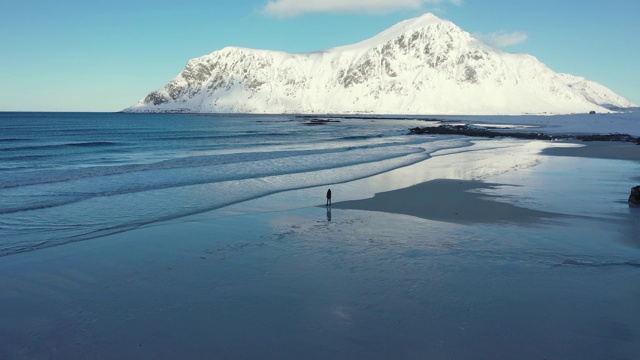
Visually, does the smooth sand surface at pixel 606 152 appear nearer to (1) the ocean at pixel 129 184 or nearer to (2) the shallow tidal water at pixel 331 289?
(1) the ocean at pixel 129 184

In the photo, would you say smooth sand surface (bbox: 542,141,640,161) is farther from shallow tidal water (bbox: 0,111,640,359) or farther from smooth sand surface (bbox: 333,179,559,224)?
shallow tidal water (bbox: 0,111,640,359)

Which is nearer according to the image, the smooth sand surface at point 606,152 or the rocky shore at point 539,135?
the smooth sand surface at point 606,152

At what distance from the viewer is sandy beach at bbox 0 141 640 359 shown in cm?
735

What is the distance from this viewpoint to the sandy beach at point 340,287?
735cm

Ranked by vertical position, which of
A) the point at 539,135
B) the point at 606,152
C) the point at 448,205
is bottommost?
the point at 448,205

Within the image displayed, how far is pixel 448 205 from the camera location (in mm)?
18672

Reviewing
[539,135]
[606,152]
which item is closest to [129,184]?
[606,152]

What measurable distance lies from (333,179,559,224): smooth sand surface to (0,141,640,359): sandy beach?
0.18 meters

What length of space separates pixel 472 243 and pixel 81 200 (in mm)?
15332

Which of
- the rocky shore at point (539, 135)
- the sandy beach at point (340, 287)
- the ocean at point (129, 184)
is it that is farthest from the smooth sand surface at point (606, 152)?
the sandy beach at point (340, 287)

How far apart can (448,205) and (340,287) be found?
10.3m

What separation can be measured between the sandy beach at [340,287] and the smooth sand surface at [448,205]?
0.18 meters

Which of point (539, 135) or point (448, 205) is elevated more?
point (539, 135)

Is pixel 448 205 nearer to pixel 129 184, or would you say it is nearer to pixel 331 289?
pixel 331 289
